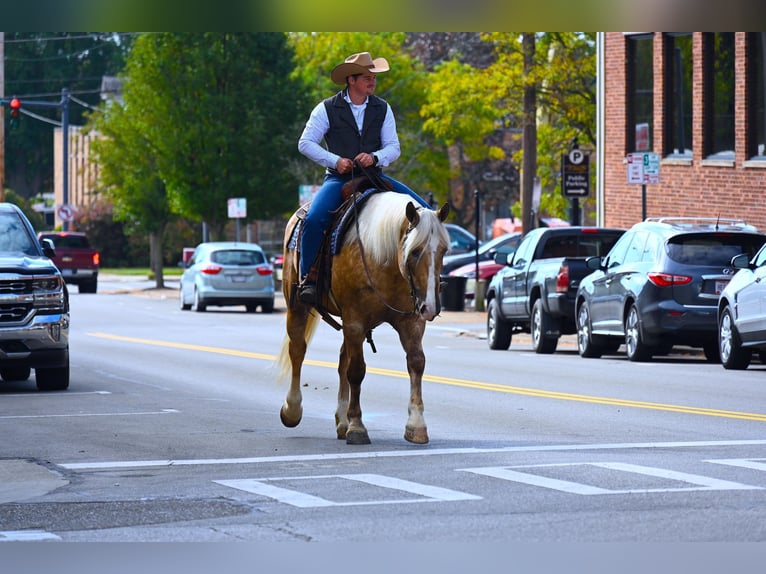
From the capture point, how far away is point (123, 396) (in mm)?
18688

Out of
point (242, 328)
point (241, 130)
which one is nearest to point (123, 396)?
point (242, 328)

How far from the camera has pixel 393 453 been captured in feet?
41.9

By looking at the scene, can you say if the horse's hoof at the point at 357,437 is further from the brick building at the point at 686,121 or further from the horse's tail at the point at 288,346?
the brick building at the point at 686,121

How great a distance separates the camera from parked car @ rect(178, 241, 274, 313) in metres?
43.3

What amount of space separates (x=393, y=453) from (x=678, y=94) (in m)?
28.0

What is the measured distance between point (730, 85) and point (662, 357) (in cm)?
1290

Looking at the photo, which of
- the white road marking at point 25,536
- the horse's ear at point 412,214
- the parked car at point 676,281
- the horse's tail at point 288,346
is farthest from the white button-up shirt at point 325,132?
the parked car at point 676,281

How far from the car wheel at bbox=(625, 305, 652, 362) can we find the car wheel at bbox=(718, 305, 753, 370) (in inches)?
57.0

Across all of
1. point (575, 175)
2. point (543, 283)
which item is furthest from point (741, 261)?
point (575, 175)

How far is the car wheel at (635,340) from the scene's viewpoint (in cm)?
2384

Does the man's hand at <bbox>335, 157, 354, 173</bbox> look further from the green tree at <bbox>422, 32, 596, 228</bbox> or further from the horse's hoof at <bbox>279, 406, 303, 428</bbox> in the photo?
the green tree at <bbox>422, 32, 596, 228</bbox>

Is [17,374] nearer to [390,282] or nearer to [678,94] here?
[390,282]

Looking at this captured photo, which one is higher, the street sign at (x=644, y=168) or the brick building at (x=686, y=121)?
the brick building at (x=686, y=121)

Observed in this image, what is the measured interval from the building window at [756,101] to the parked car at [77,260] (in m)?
25.9
